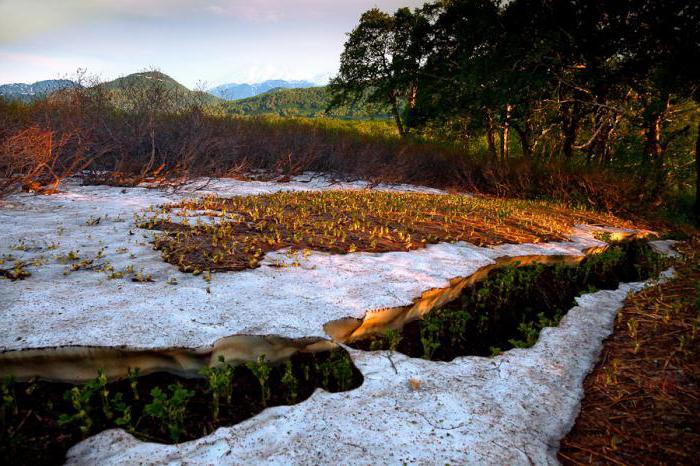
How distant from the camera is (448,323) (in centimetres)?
360

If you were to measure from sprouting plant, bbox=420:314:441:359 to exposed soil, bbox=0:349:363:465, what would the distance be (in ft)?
2.07

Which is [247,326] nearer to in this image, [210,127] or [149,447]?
[149,447]

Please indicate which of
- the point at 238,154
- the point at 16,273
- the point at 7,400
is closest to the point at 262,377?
the point at 7,400

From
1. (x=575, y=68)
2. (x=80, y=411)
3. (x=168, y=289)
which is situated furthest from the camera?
(x=575, y=68)

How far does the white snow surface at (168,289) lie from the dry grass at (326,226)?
0.29 metres

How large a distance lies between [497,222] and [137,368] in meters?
6.25

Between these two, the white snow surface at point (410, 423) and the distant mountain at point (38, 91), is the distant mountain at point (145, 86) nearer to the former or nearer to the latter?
the distant mountain at point (38, 91)

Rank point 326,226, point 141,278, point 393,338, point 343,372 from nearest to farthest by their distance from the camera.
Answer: point 343,372 → point 393,338 → point 141,278 → point 326,226

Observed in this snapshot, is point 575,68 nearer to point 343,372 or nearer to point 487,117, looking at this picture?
point 487,117

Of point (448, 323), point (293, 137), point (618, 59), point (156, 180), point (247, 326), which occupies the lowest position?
point (448, 323)

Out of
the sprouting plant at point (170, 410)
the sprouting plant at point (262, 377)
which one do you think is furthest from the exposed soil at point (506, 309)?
the sprouting plant at point (170, 410)

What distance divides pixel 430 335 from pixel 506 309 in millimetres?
1359

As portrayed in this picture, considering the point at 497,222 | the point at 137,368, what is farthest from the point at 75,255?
the point at 497,222

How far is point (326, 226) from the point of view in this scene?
5875 millimetres
